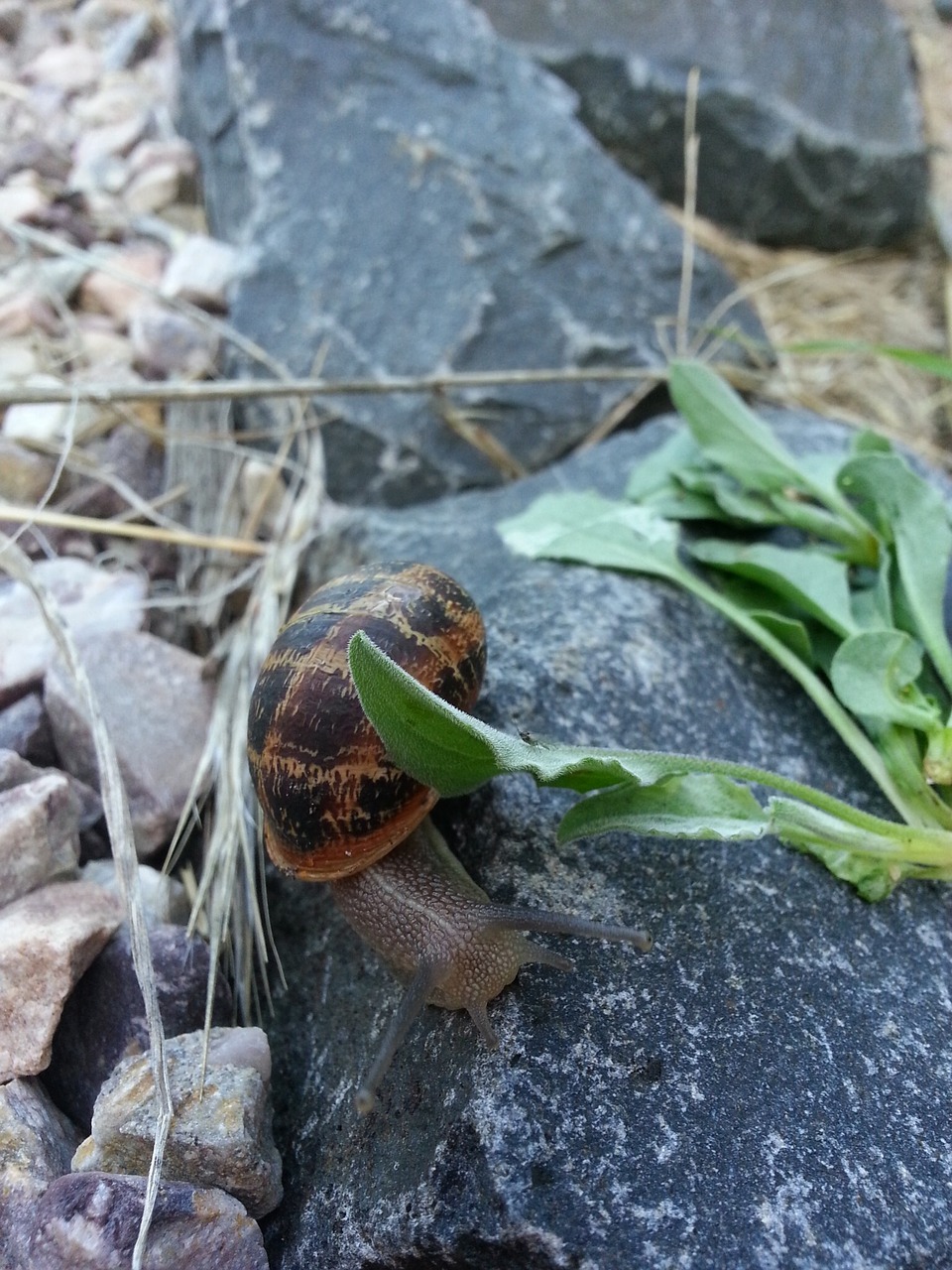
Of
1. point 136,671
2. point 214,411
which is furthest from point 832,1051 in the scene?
point 214,411

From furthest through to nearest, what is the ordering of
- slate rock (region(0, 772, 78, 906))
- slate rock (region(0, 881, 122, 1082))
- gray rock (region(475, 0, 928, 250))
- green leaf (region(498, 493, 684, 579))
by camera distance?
gray rock (region(475, 0, 928, 250)) → green leaf (region(498, 493, 684, 579)) → slate rock (region(0, 772, 78, 906)) → slate rock (region(0, 881, 122, 1082))

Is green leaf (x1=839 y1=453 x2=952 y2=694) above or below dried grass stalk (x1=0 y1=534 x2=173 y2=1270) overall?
above

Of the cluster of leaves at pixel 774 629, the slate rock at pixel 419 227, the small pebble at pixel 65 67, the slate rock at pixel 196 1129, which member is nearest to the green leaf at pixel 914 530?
the cluster of leaves at pixel 774 629

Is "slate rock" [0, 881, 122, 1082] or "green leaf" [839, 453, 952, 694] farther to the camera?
"green leaf" [839, 453, 952, 694]

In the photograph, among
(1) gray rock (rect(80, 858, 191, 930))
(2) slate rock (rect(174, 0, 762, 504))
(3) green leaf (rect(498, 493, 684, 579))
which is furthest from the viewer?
(2) slate rock (rect(174, 0, 762, 504))

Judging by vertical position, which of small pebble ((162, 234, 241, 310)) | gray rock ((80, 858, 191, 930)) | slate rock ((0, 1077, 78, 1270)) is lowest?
gray rock ((80, 858, 191, 930))

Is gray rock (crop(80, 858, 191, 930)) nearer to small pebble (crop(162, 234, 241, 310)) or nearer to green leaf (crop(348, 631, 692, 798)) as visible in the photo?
green leaf (crop(348, 631, 692, 798))

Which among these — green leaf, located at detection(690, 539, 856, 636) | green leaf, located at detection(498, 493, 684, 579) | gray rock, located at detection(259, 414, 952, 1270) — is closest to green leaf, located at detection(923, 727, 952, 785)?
gray rock, located at detection(259, 414, 952, 1270)

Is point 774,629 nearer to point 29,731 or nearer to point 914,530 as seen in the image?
point 914,530
